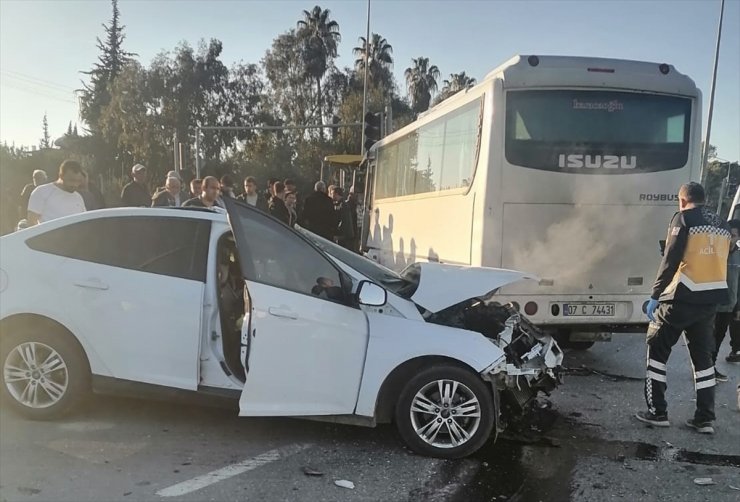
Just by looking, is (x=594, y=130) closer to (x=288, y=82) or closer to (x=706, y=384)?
(x=706, y=384)

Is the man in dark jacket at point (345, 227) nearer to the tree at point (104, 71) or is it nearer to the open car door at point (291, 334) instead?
the open car door at point (291, 334)

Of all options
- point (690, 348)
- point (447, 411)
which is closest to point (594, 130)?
point (690, 348)

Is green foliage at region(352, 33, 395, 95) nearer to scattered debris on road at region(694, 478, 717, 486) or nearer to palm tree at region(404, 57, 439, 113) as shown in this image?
palm tree at region(404, 57, 439, 113)

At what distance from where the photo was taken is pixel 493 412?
413 centimetres

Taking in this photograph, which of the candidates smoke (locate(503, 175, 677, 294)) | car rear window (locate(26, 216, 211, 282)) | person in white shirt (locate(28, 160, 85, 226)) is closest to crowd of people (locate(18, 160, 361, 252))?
person in white shirt (locate(28, 160, 85, 226))

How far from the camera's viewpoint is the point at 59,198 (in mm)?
6617

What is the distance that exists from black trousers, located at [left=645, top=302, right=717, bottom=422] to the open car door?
2.66 m

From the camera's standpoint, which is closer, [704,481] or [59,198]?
[704,481]

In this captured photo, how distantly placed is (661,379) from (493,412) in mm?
1838

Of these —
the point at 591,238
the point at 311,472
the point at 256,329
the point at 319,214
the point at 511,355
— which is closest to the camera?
the point at 311,472

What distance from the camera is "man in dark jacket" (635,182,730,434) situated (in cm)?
488

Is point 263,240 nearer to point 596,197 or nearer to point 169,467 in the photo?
point 169,467

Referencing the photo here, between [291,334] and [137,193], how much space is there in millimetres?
5140

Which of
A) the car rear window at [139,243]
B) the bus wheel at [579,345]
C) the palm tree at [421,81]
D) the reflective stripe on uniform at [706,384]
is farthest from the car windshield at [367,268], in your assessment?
the palm tree at [421,81]
